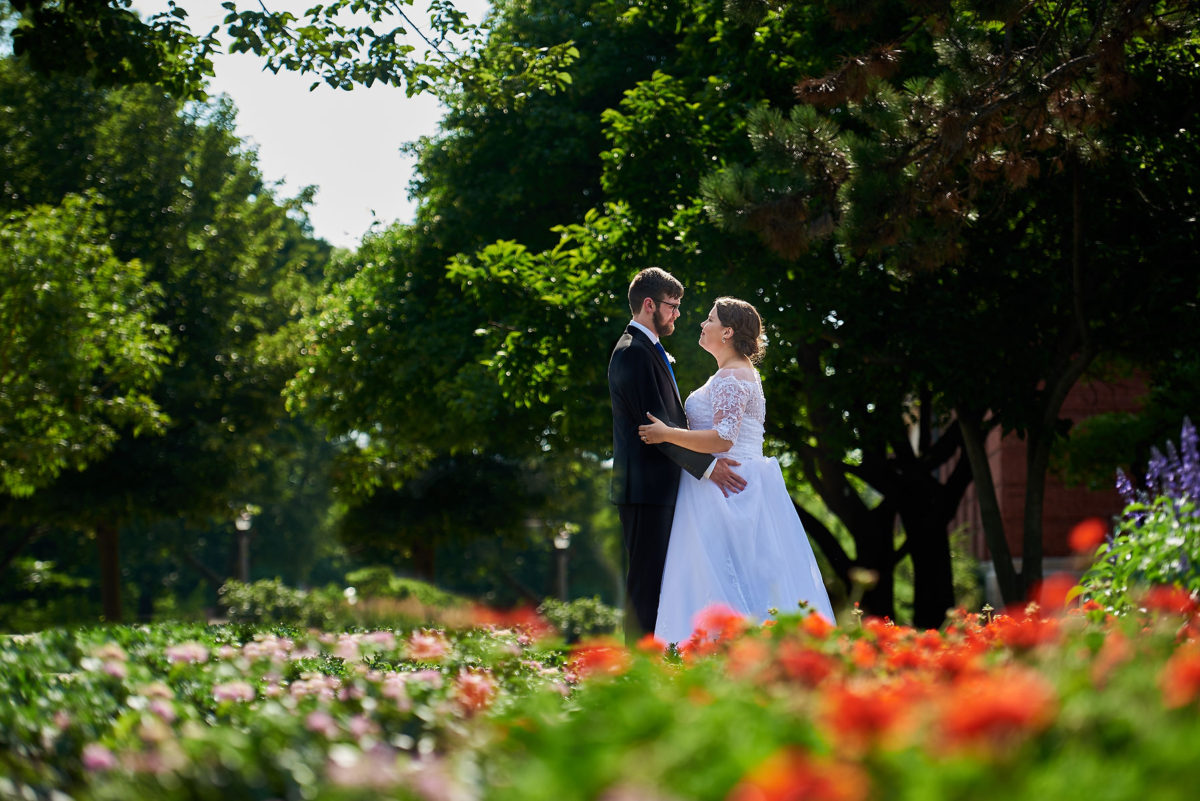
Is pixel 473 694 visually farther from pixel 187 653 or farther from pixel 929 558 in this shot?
pixel 929 558

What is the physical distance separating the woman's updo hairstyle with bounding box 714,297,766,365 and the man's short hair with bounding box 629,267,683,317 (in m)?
0.26

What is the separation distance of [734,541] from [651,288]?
1474 millimetres

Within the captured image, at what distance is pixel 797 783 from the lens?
83.5 inches

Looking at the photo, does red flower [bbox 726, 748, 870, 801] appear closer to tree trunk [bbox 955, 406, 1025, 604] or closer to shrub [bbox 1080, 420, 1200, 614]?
shrub [bbox 1080, 420, 1200, 614]

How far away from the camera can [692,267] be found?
13.6 metres

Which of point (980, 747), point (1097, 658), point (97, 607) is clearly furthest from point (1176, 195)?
point (97, 607)

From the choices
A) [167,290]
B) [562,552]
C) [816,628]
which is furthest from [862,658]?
[562,552]

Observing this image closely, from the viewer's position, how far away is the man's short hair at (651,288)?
6.97 m

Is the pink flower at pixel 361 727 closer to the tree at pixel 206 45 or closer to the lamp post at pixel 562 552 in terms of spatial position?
the tree at pixel 206 45

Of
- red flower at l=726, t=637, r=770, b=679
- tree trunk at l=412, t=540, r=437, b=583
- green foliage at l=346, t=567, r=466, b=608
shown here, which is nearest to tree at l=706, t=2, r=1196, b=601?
red flower at l=726, t=637, r=770, b=679

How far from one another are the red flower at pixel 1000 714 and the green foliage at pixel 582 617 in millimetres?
22635

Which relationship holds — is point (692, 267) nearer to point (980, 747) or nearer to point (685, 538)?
point (685, 538)

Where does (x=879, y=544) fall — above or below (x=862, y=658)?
below

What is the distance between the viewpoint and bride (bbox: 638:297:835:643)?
266 inches
